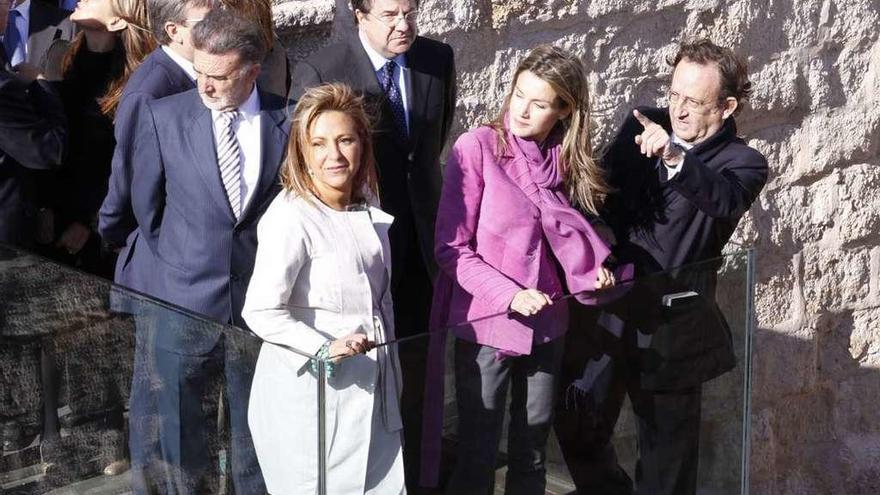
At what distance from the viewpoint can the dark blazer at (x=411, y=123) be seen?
374 cm

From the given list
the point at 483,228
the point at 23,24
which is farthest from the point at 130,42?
the point at 483,228

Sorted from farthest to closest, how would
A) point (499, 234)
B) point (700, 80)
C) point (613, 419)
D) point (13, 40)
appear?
point (13, 40) < point (700, 80) < point (499, 234) < point (613, 419)

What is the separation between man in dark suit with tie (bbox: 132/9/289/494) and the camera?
3414 millimetres

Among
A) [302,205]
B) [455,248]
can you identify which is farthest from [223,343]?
[455,248]

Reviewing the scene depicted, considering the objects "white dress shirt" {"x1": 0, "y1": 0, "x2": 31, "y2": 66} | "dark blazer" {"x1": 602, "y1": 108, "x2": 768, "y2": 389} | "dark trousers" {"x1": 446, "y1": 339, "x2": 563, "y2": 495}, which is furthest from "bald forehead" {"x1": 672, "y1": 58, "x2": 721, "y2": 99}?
"white dress shirt" {"x1": 0, "y1": 0, "x2": 31, "y2": 66}

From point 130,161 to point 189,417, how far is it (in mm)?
775

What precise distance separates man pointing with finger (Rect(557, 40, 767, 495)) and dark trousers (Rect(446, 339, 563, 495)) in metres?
0.11

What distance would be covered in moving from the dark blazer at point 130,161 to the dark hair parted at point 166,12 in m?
0.05

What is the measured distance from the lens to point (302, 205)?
3264mm

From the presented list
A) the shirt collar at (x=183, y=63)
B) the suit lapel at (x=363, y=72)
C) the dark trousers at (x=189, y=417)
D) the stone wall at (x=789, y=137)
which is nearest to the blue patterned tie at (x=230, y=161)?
the shirt collar at (x=183, y=63)

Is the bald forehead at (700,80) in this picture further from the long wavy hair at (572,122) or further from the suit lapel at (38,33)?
the suit lapel at (38,33)

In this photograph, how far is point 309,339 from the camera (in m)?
3.09

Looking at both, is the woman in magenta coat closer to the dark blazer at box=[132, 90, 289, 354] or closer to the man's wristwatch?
the man's wristwatch

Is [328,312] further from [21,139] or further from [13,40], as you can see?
[13,40]
